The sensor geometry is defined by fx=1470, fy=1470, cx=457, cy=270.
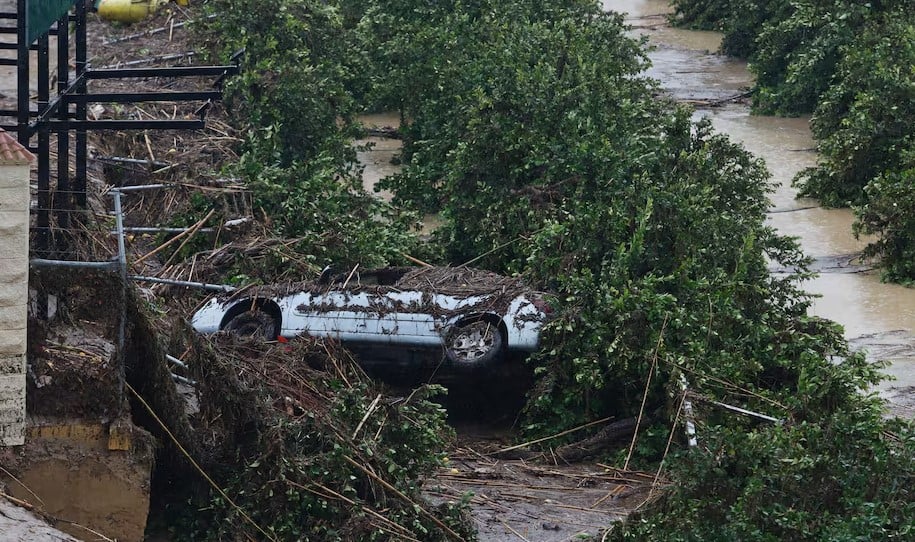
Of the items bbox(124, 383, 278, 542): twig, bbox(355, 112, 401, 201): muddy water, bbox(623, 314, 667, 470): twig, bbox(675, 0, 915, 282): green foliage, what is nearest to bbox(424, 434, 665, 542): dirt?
bbox(623, 314, 667, 470): twig

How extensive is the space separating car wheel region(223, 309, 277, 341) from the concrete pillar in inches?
153

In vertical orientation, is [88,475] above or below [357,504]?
above

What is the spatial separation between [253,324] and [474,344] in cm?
188

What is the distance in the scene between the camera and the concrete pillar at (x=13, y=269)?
7.65 m

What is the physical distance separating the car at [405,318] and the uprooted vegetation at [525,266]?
1.10 ft

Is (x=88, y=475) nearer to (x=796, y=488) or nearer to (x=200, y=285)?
(x=200, y=285)

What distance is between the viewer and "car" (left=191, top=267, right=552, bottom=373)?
11.8m

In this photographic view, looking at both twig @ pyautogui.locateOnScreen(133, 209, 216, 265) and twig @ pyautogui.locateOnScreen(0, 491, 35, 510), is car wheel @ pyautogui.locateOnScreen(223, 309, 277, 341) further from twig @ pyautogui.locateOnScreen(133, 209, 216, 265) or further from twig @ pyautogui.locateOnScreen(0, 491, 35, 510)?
twig @ pyautogui.locateOnScreen(0, 491, 35, 510)

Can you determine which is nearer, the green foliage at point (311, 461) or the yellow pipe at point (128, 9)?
the green foliage at point (311, 461)

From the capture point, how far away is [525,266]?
1386 cm

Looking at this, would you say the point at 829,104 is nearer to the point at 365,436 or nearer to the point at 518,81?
the point at 518,81

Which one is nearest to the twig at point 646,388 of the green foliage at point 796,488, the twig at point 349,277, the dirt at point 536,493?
the dirt at point 536,493

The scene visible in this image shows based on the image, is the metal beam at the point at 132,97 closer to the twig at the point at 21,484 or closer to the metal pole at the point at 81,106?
the metal pole at the point at 81,106

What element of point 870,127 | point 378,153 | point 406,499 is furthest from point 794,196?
point 406,499
